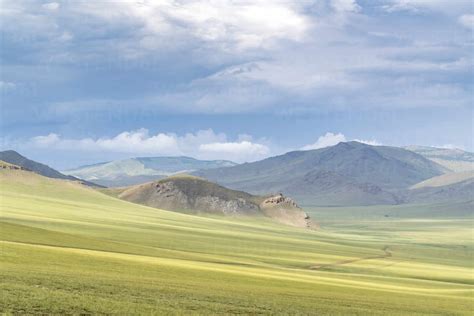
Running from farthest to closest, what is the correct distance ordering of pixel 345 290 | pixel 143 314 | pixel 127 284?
pixel 345 290, pixel 127 284, pixel 143 314

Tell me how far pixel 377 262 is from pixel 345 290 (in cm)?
6952

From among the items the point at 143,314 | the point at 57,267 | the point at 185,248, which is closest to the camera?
the point at 143,314

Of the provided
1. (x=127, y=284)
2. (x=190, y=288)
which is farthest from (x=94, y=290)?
(x=190, y=288)

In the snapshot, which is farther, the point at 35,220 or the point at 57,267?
the point at 35,220

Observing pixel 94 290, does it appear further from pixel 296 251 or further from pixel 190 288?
pixel 296 251

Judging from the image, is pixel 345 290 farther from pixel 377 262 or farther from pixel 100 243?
pixel 377 262

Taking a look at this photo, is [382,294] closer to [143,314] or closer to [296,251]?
[143,314]

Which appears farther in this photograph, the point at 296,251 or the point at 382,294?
the point at 296,251

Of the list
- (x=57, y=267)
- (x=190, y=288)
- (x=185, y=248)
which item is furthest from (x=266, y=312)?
(x=185, y=248)

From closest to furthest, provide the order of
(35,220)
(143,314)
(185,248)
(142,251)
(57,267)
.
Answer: (143,314) → (57,267) → (142,251) → (185,248) → (35,220)

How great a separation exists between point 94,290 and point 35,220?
89839mm

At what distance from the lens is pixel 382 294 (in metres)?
63.6

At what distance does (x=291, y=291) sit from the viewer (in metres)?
55.3

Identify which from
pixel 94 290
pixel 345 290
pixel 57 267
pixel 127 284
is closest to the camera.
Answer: pixel 94 290
